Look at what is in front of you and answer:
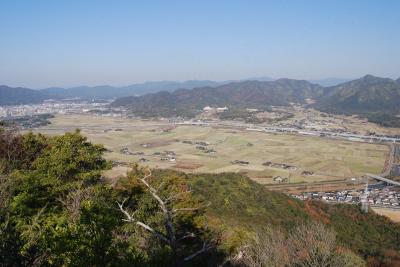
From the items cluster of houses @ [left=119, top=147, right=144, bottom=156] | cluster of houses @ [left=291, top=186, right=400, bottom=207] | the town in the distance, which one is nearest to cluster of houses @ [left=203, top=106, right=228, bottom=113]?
the town in the distance

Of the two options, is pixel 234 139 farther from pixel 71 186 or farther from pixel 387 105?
pixel 387 105

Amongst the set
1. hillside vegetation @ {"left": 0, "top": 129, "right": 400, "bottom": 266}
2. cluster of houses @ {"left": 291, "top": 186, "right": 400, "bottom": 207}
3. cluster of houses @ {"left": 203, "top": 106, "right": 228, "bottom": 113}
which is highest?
hillside vegetation @ {"left": 0, "top": 129, "right": 400, "bottom": 266}

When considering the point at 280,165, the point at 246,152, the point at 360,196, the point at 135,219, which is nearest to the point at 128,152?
the point at 246,152

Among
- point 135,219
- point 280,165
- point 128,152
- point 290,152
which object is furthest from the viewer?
point 290,152

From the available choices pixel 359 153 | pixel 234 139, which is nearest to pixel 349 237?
pixel 359 153

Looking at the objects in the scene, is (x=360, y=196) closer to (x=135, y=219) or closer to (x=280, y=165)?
(x=280, y=165)

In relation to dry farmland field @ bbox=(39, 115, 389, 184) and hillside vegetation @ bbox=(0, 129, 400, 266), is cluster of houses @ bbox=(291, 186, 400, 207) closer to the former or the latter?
dry farmland field @ bbox=(39, 115, 389, 184)
